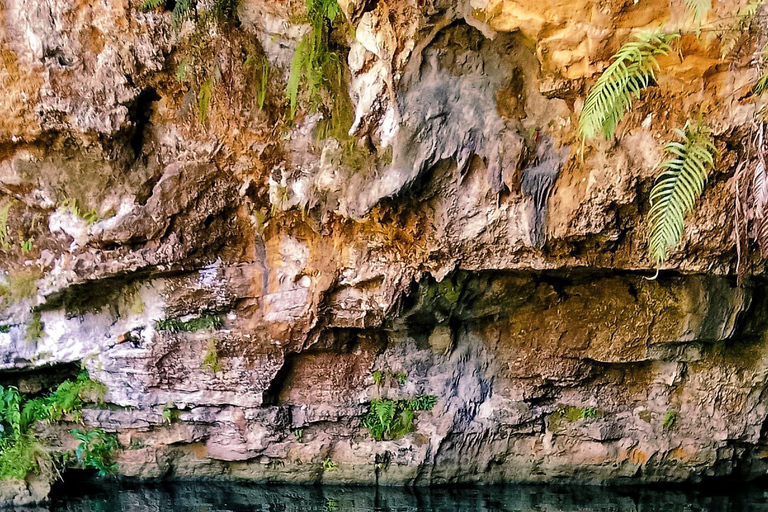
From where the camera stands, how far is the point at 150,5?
4.36m

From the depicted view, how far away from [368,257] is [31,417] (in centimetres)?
401

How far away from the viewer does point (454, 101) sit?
3.57 m

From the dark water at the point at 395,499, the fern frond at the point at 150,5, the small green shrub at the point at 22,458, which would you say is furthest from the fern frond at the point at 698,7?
the small green shrub at the point at 22,458

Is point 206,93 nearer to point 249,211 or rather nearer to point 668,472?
point 249,211

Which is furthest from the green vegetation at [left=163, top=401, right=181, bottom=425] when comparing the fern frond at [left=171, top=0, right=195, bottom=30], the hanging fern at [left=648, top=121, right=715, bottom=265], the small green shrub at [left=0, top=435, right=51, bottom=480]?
the hanging fern at [left=648, top=121, right=715, bottom=265]

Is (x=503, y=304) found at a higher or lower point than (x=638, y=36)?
lower

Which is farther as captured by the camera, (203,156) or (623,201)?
(203,156)

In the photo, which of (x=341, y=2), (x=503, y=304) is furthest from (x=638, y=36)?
(x=503, y=304)

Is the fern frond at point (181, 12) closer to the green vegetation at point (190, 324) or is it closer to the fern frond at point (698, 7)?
the green vegetation at point (190, 324)

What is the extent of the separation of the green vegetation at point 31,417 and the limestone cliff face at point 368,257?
0.65ft

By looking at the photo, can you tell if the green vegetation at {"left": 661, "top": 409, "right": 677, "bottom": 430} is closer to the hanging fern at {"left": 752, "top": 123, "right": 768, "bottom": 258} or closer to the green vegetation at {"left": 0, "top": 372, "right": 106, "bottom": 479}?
the hanging fern at {"left": 752, "top": 123, "right": 768, "bottom": 258}

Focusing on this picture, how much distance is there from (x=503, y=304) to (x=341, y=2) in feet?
9.26

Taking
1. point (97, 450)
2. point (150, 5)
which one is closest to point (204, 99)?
point (150, 5)

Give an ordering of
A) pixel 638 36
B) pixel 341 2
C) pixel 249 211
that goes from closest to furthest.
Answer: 1. pixel 638 36
2. pixel 341 2
3. pixel 249 211
